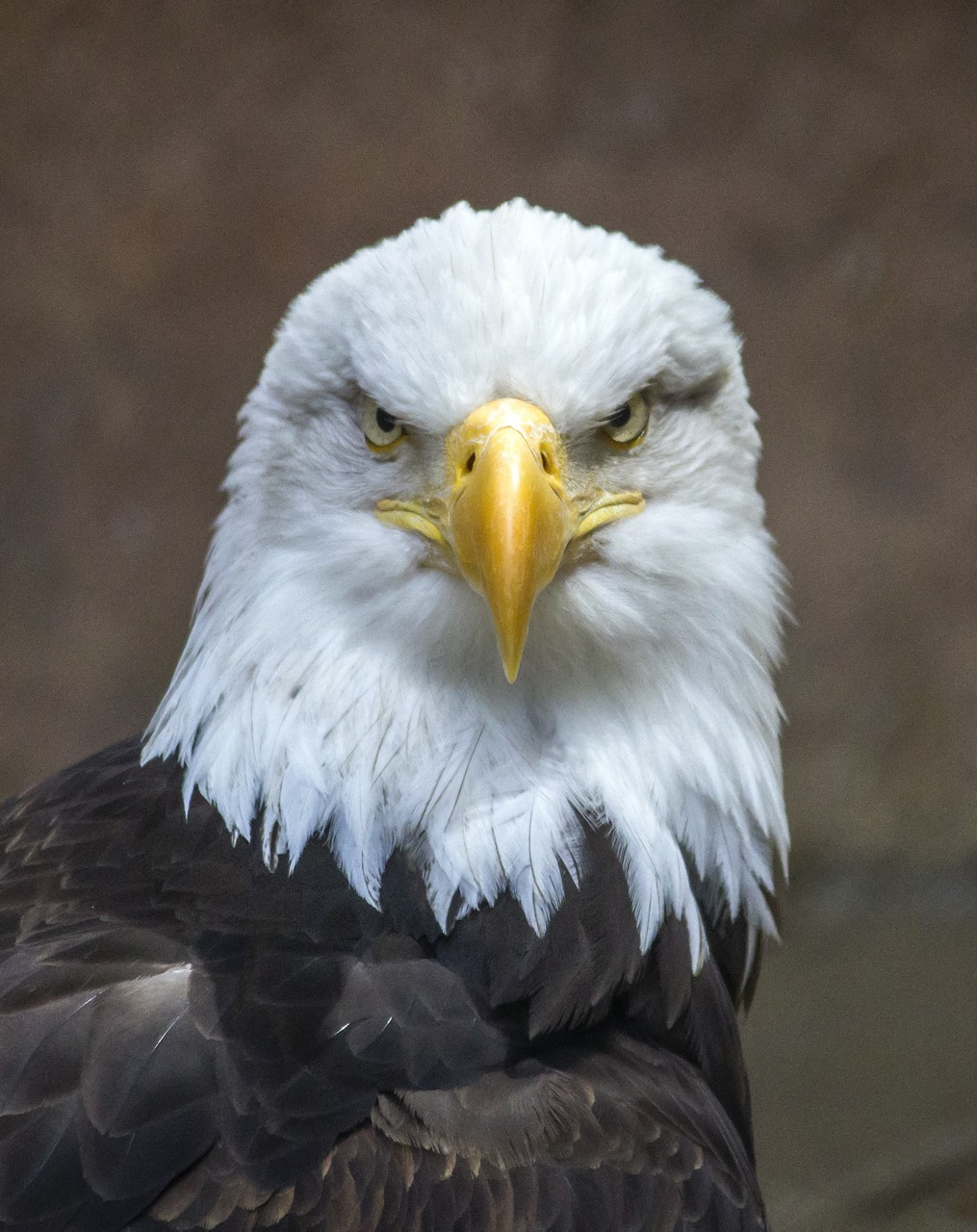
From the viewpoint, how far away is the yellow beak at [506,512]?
1.82m

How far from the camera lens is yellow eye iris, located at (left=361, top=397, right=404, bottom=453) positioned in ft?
6.75

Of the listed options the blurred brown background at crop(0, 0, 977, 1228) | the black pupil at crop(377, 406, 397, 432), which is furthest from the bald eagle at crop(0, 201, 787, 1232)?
the blurred brown background at crop(0, 0, 977, 1228)

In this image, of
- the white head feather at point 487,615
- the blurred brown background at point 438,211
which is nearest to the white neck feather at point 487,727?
the white head feather at point 487,615

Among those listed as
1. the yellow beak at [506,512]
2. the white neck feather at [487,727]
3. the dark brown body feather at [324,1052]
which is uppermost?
the yellow beak at [506,512]

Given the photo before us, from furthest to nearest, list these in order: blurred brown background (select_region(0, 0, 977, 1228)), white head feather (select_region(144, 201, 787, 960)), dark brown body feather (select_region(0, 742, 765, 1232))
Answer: blurred brown background (select_region(0, 0, 977, 1228)), white head feather (select_region(144, 201, 787, 960)), dark brown body feather (select_region(0, 742, 765, 1232))

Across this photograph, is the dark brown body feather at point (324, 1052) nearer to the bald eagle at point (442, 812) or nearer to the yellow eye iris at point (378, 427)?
the bald eagle at point (442, 812)

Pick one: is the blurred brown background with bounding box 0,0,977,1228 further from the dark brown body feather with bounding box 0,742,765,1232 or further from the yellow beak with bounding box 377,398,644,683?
the yellow beak with bounding box 377,398,644,683

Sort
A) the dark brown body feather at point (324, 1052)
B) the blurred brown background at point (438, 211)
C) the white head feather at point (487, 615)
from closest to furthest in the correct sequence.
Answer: the dark brown body feather at point (324, 1052) → the white head feather at point (487, 615) → the blurred brown background at point (438, 211)

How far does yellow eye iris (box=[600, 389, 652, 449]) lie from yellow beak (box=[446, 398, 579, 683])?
125 mm

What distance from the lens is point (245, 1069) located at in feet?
→ 5.90

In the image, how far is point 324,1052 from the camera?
1.83 meters

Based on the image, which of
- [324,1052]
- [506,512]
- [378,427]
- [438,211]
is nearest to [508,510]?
[506,512]

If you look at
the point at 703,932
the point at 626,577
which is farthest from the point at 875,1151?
the point at 626,577

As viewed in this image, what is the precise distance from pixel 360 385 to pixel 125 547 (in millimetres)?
3407
